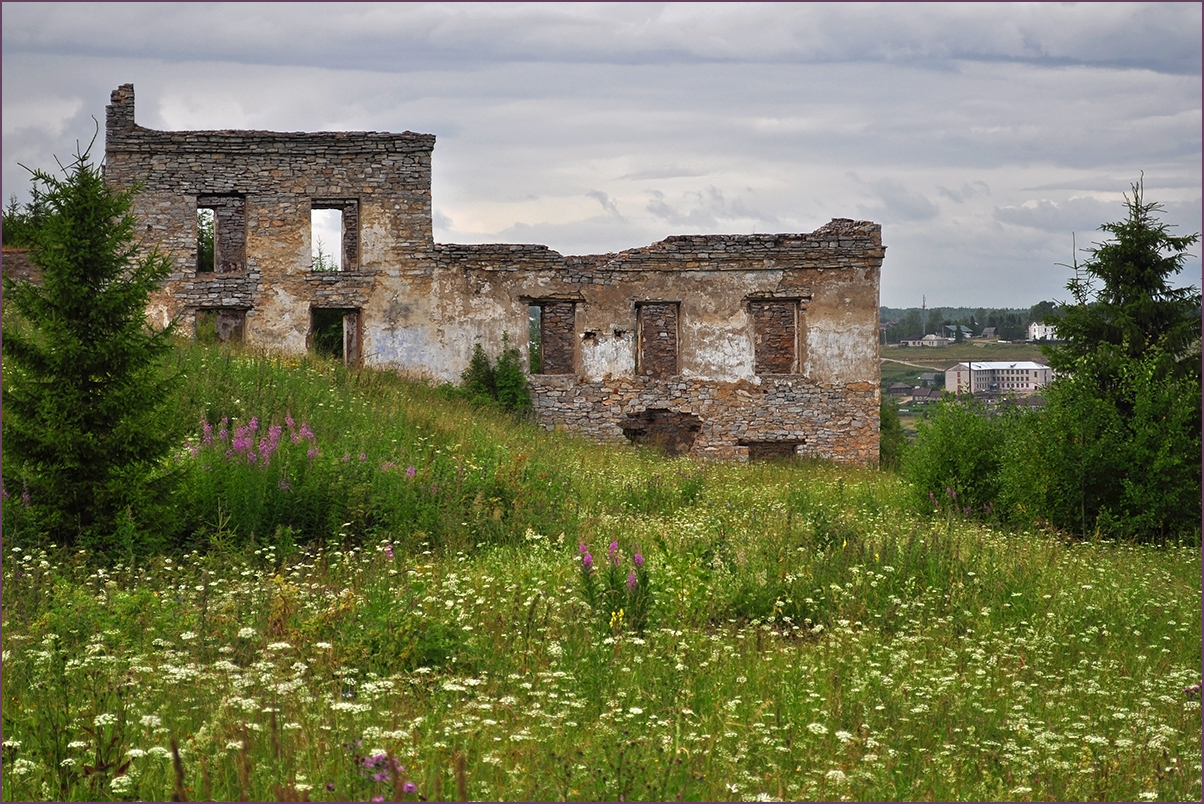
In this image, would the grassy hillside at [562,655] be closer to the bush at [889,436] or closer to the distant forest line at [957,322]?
the bush at [889,436]

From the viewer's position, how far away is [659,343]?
2247 cm

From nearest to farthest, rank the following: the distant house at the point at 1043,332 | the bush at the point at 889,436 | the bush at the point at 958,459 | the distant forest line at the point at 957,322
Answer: the bush at the point at 958,459, the distant house at the point at 1043,332, the bush at the point at 889,436, the distant forest line at the point at 957,322

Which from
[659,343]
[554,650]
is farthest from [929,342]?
[554,650]

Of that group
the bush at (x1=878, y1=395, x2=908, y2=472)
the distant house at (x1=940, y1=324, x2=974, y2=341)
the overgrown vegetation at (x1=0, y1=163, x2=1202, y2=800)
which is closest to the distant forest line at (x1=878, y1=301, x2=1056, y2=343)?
the distant house at (x1=940, y1=324, x2=974, y2=341)

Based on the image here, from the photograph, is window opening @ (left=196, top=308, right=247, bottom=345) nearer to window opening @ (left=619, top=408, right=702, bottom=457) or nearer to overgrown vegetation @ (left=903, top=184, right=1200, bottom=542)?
window opening @ (left=619, top=408, right=702, bottom=457)

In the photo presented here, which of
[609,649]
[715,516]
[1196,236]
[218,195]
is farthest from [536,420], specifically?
[609,649]

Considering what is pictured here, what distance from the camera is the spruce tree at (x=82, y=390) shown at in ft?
24.7

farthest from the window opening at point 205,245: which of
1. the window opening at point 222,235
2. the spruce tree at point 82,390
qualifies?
the spruce tree at point 82,390

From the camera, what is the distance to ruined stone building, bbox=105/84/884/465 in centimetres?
2081

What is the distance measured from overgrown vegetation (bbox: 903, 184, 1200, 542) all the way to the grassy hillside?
1027 mm

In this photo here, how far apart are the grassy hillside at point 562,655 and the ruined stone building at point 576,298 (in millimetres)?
10880

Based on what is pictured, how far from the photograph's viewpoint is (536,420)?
20844 millimetres

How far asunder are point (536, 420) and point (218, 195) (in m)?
7.57

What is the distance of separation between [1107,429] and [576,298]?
37.5 feet
